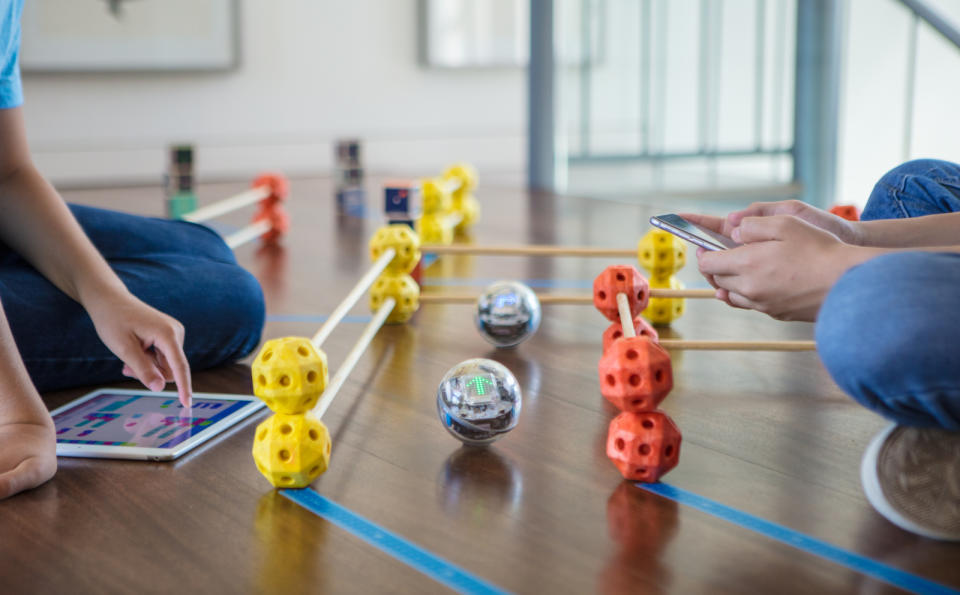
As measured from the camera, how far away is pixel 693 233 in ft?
3.27

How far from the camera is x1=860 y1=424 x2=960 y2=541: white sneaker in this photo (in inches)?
35.2

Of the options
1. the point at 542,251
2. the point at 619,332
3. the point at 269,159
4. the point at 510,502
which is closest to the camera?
the point at 510,502

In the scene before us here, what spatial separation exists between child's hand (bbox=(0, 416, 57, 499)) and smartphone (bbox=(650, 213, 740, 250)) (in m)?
0.67

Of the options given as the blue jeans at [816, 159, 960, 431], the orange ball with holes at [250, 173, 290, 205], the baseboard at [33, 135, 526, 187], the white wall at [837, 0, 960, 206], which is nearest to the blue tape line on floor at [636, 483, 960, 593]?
the blue jeans at [816, 159, 960, 431]

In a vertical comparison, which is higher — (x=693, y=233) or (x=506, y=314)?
(x=693, y=233)

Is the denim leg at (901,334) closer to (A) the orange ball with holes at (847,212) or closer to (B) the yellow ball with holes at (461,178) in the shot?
(A) the orange ball with holes at (847,212)

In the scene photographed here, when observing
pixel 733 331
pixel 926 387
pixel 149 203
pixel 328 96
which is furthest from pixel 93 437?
pixel 328 96

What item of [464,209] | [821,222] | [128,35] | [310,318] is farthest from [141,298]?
[128,35]

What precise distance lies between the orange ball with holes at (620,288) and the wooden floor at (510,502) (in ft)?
0.35

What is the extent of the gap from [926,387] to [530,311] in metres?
0.82

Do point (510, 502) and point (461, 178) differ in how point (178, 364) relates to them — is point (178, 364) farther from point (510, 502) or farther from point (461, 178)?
point (461, 178)

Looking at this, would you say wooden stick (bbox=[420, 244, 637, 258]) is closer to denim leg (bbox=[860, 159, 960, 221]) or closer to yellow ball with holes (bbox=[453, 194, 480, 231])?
denim leg (bbox=[860, 159, 960, 221])

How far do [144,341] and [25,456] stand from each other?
0.61ft

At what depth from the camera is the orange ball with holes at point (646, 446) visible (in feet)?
3.37
